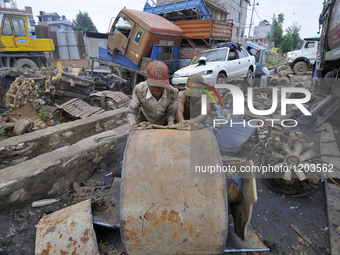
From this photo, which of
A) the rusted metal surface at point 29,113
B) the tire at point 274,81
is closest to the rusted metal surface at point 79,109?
the rusted metal surface at point 29,113

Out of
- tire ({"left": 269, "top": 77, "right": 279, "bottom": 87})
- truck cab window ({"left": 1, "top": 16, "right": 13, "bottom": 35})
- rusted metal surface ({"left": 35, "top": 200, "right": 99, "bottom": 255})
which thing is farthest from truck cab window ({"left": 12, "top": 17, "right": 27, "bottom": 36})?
tire ({"left": 269, "top": 77, "right": 279, "bottom": 87})

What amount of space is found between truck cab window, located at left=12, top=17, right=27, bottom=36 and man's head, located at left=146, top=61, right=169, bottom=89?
510 inches

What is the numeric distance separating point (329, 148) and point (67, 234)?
182 inches

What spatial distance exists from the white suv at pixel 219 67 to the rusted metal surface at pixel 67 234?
5.77 metres

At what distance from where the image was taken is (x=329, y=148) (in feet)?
13.6

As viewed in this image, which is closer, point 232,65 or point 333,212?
point 333,212

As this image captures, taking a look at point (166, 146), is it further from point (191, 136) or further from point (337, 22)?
point (337, 22)

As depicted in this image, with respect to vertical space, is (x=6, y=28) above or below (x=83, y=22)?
below

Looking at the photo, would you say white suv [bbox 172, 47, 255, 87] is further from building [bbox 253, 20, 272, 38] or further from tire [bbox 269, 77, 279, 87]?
building [bbox 253, 20, 272, 38]

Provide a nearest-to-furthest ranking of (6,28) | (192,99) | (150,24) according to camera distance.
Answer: (192,99), (150,24), (6,28)

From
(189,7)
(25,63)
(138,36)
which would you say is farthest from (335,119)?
(25,63)

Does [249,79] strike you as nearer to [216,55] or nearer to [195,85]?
[216,55]

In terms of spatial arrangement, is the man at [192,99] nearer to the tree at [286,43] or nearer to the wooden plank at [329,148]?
the wooden plank at [329,148]

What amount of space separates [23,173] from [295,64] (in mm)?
16045
